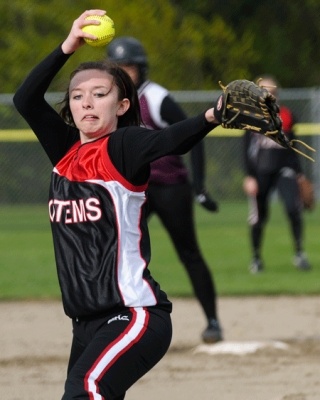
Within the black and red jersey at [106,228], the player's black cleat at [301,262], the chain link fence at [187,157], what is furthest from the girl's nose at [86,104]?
the chain link fence at [187,157]

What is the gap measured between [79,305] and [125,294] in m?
0.17

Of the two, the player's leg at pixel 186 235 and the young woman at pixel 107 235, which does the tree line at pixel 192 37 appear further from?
the young woman at pixel 107 235

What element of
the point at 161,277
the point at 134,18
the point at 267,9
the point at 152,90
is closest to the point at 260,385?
the point at 152,90

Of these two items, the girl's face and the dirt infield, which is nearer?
the girl's face

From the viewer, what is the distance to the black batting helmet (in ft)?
21.9

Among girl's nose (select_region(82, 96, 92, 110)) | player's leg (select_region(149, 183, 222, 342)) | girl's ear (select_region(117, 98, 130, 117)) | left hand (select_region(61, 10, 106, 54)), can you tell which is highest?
left hand (select_region(61, 10, 106, 54))

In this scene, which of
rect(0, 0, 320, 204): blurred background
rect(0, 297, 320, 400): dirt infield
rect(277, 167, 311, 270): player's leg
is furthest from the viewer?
rect(0, 0, 320, 204): blurred background

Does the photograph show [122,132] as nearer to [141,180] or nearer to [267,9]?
[141,180]

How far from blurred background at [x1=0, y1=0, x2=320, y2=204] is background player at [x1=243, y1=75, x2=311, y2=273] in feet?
20.6

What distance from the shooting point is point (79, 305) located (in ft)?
12.4

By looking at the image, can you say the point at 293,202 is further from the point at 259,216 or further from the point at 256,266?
the point at 256,266

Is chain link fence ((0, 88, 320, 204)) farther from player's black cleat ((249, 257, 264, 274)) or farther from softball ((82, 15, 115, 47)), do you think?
softball ((82, 15, 115, 47))

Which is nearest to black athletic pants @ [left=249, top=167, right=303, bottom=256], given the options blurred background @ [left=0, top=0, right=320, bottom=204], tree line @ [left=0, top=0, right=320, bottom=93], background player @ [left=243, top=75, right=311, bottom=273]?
background player @ [left=243, top=75, right=311, bottom=273]

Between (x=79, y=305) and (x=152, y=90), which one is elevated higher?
(x=152, y=90)
